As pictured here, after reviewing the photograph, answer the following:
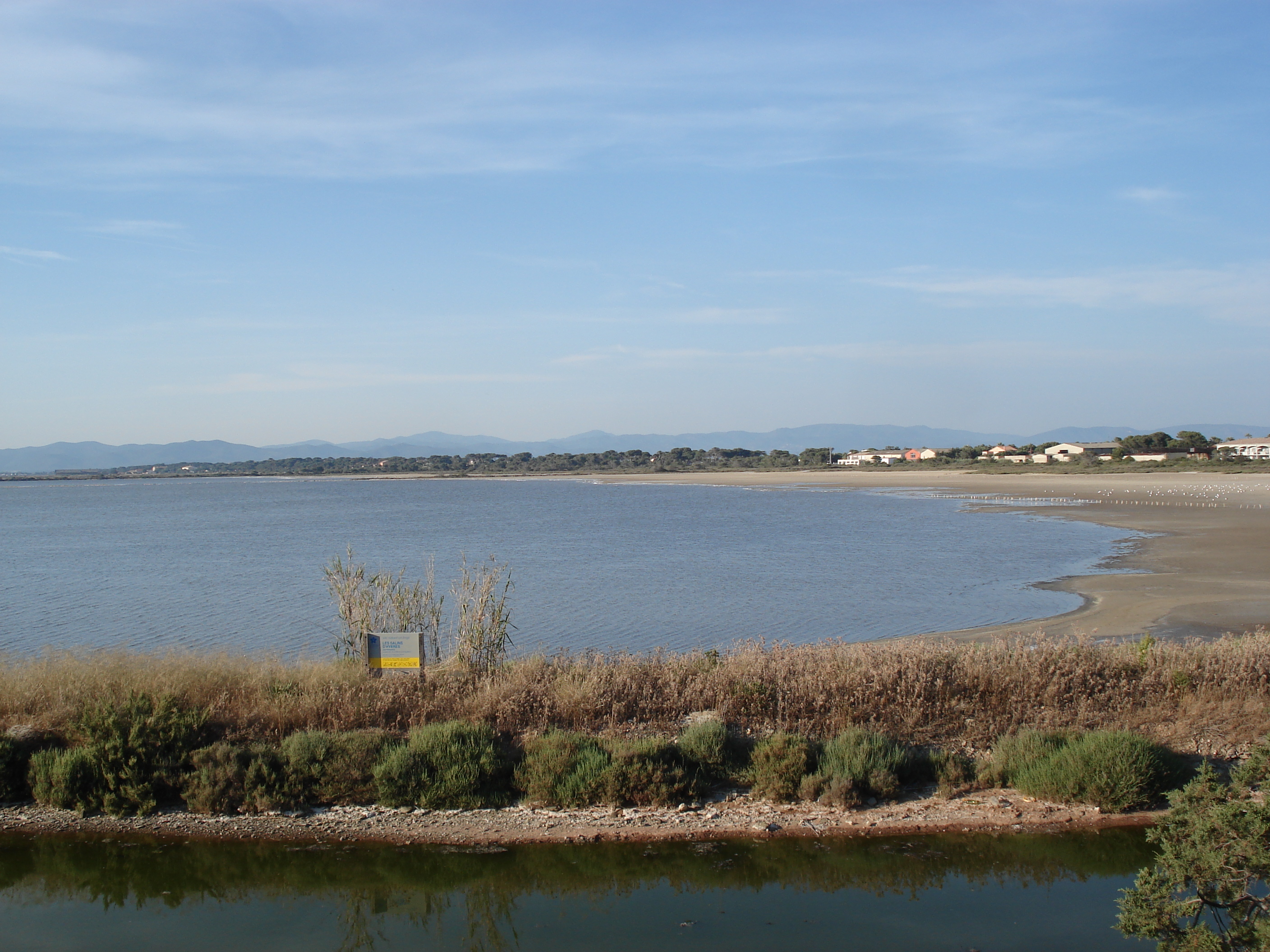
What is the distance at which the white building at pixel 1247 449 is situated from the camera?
105 metres

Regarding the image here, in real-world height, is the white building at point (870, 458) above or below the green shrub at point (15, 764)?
above

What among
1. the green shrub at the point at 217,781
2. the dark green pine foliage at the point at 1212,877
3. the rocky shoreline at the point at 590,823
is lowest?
the rocky shoreline at the point at 590,823

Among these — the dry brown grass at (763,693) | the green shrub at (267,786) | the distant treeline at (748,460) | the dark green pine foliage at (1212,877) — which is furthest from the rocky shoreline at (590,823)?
the distant treeline at (748,460)

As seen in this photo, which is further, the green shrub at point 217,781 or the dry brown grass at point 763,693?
the dry brown grass at point 763,693

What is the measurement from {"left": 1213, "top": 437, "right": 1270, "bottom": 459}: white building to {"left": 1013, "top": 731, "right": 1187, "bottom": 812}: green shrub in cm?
10195

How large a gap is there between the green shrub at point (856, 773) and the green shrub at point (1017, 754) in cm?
75

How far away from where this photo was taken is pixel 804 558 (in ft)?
107

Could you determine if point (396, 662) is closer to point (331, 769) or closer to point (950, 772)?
point (331, 769)

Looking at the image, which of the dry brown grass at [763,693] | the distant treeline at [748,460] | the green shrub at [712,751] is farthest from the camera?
the distant treeline at [748,460]

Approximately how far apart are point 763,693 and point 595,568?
63.8ft

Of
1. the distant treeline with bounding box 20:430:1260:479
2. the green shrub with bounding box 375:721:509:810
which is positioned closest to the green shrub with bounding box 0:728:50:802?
the green shrub with bounding box 375:721:509:810

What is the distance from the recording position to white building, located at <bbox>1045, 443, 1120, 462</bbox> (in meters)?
119

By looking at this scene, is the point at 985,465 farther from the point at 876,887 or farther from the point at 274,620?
the point at 876,887

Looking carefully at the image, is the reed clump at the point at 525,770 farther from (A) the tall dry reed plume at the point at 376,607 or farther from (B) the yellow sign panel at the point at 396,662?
(A) the tall dry reed plume at the point at 376,607
